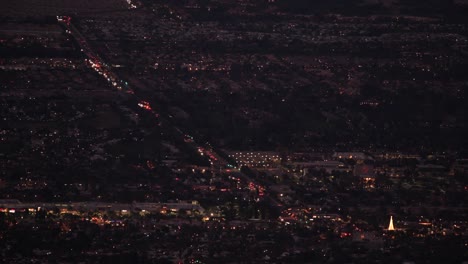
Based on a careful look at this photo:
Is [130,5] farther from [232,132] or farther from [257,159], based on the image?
[257,159]

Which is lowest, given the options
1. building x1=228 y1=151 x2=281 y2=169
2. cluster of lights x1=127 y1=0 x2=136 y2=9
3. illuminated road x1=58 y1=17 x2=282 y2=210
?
building x1=228 y1=151 x2=281 y2=169

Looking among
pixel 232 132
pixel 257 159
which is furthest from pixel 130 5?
pixel 257 159

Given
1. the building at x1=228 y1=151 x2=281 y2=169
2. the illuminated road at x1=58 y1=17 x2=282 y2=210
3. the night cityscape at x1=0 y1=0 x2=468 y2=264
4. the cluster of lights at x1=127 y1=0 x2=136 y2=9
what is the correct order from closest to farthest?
the night cityscape at x1=0 y1=0 x2=468 y2=264, the illuminated road at x1=58 y1=17 x2=282 y2=210, the building at x1=228 y1=151 x2=281 y2=169, the cluster of lights at x1=127 y1=0 x2=136 y2=9

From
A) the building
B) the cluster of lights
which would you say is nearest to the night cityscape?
the building

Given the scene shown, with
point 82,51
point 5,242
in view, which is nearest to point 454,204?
point 5,242

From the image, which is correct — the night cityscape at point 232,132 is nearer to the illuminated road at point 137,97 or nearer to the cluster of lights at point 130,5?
the illuminated road at point 137,97

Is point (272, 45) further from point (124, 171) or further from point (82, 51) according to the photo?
point (124, 171)

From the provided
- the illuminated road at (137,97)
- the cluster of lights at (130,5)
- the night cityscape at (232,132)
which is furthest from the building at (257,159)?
the cluster of lights at (130,5)

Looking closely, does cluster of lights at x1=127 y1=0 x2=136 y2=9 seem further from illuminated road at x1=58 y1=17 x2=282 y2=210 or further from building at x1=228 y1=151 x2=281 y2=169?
building at x1=228 y1=151 x2=281 y2=169

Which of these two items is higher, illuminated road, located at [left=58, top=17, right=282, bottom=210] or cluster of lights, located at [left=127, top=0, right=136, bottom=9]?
cluster of lights, located at [left=127, top=0, right=136, bottom=9]
